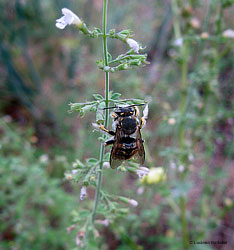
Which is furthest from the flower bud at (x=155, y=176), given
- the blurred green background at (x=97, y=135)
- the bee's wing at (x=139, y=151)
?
the bee's wing at (x=139, y=151)

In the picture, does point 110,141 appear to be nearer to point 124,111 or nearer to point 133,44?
point 124,111

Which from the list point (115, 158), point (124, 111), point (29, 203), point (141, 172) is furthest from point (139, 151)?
point (29, 203)

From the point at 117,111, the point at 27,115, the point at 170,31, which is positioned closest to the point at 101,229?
the point at 117,111

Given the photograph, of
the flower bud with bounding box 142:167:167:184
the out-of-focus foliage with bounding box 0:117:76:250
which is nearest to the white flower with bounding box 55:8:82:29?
the out-of-focus foliage with bounding box 0:117:76:250

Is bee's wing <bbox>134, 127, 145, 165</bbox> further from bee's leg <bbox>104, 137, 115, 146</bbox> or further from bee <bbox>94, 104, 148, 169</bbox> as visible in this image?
bee's leg <bbox>104, 137, 115, 146</bbox>

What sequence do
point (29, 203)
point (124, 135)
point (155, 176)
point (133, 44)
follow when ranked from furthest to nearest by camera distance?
point (29, 203) → point (155, 176) → point (124, 135) → point (133, 44)

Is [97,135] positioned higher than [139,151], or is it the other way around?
[97,135]

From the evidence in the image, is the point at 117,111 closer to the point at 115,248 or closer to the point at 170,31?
the point at 115,248

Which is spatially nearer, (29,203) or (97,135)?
(29,203)
